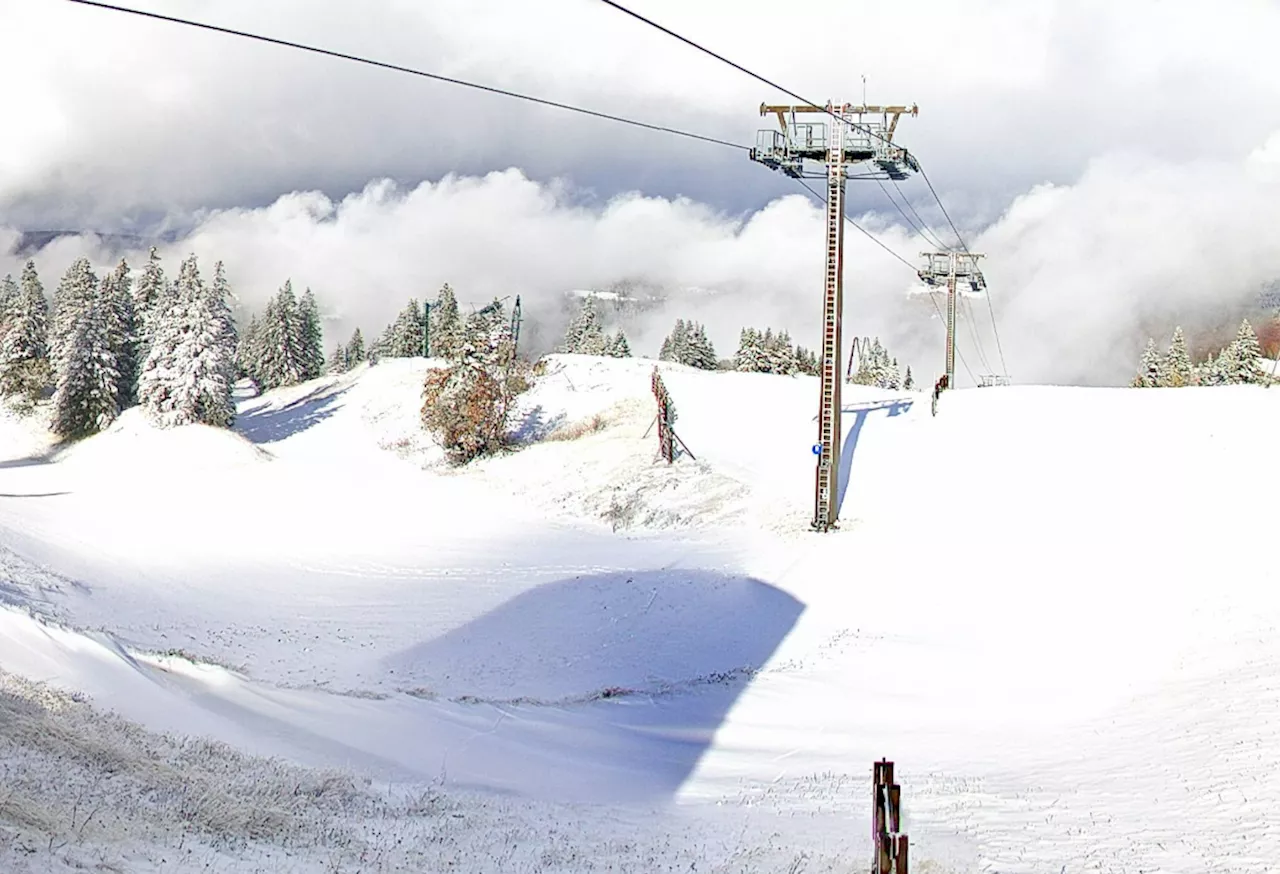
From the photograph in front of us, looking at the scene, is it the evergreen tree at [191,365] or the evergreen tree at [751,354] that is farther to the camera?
the evergreen tree at [751,354]

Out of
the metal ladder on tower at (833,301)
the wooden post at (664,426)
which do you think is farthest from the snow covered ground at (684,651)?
the metal ladder on tower at (833,301)

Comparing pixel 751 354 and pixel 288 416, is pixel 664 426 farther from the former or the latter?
pixel 751 354

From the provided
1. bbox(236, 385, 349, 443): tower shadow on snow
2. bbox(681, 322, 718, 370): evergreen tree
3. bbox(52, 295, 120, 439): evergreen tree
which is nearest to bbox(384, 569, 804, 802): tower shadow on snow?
bbox(52, 295, 120, 439): evergreen tree

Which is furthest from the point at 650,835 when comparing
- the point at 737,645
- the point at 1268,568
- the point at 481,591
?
the point at 481,591

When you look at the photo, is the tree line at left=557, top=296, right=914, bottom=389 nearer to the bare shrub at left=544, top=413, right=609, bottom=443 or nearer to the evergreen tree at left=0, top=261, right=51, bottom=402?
the bare shrub at left=544, top=413, right=609, bottom=443

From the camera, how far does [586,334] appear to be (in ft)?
373

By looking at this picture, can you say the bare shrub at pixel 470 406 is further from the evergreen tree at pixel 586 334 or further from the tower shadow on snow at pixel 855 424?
the evergreen tree at pixel 586 334

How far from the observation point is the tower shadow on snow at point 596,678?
15.9 m

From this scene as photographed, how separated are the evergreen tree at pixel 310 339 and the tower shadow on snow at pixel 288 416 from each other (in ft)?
39.3

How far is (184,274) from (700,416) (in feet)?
127

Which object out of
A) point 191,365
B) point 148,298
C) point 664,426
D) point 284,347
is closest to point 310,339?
point 284,347

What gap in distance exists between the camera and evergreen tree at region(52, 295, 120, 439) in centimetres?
6625

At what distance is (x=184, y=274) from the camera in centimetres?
6819

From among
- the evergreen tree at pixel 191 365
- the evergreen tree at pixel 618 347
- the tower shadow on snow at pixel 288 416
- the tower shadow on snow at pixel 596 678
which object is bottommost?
the tower shadow on snow at pixel 596 678
